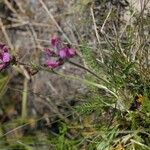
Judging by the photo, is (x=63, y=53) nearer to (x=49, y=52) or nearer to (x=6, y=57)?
(x=49, y=52)

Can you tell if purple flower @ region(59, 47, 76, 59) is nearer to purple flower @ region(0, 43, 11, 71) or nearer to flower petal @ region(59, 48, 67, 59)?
flower petal @ region(59, 48, 67, 59)

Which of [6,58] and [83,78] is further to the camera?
[83,78]

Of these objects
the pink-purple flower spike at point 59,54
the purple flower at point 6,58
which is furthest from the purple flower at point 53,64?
the purple flower at point 6,58

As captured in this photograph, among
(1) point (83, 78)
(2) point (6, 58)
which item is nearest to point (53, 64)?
(2) point (6, 58)

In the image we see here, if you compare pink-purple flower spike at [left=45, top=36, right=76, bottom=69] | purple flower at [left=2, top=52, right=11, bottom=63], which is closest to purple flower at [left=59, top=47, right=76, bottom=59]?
pink-purple flower spike at [left=45, top=36, right=76, bottom=69]

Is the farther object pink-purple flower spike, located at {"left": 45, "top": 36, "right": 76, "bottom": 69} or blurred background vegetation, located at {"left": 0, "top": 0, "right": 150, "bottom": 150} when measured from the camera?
blurred background vegetation, located at {"left": 0, "top": 0, "right": 150, "bottom": 150}

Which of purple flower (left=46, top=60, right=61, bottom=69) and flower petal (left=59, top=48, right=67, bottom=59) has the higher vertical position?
flower petal (left=59, top=48, right=67, bottom=59)

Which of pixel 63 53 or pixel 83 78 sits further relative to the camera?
pixel 83 78

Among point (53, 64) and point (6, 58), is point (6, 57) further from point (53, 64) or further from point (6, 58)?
point (53, 64)

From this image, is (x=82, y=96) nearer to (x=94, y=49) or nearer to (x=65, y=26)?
(x=94, y=49)

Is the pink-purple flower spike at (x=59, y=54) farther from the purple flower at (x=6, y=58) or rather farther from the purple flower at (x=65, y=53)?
the purple flower at (x=6, y=58)
